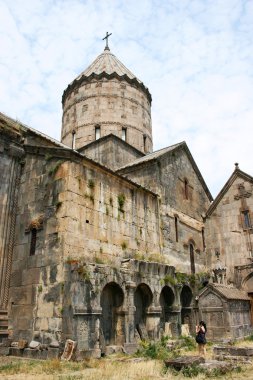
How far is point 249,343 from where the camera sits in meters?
11.8

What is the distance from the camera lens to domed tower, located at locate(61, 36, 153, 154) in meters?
19.2

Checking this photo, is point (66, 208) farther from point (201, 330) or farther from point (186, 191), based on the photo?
point (186, 191)

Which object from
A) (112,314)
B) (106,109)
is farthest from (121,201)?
(106,109)

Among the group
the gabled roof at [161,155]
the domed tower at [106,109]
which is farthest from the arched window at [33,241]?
the domed tower at [106,109]

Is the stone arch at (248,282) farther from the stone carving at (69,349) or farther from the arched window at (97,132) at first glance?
the arched window at (97,132)

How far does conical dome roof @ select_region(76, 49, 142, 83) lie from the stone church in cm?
455

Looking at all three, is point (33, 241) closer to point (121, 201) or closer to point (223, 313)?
point (121, 201)

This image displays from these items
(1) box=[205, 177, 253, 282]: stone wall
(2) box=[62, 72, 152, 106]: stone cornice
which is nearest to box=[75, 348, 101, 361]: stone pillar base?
(1) box=[205, 177, 253, 282]: stone wall

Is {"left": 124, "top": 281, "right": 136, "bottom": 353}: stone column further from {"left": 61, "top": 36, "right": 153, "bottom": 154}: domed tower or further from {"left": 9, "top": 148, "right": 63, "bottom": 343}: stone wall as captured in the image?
{"left": 61, "top": 36, "right": 153, "bottom": 154}: domed tower

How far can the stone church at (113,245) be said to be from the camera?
9508mm

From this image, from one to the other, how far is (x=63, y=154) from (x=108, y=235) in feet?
9.97

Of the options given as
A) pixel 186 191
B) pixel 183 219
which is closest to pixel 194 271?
pixel 183 219

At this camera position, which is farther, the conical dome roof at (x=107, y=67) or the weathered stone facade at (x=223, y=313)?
the conical dome roof at (x=107, y=67)

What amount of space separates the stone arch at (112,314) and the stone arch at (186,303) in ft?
14.3
